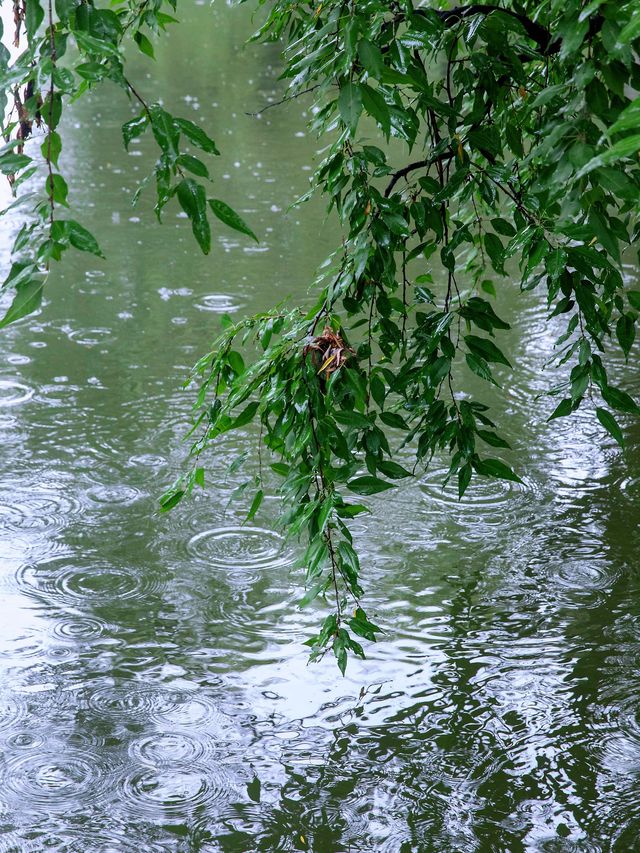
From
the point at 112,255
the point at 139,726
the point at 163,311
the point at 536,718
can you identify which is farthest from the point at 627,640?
the point at 112,255

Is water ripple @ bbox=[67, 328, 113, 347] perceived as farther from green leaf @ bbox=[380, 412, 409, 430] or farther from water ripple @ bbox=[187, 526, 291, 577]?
green leaf @ bbox=[380, 412, 409, 430]

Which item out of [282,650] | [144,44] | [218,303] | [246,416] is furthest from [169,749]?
[218,303]

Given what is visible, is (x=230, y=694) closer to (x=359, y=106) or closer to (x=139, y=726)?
(x=139, y=726)

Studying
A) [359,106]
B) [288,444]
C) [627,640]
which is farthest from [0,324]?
[627,640]

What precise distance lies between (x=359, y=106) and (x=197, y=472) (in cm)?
113

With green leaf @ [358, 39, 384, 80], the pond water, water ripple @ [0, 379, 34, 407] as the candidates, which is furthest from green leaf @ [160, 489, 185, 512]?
water ripple @ [0, 379, 34, 407]

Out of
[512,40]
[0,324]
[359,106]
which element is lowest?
[0,324]

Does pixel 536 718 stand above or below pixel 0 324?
below

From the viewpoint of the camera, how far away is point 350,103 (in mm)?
1392

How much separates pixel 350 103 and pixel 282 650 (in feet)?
7.24

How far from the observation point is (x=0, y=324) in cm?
125

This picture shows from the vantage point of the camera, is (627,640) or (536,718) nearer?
(536,718)

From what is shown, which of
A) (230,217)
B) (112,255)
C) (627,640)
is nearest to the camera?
(230,217)

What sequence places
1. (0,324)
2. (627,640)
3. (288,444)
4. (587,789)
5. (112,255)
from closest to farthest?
(0,324) → (288,444) → (587,789) → (627,640) → (112,255)
